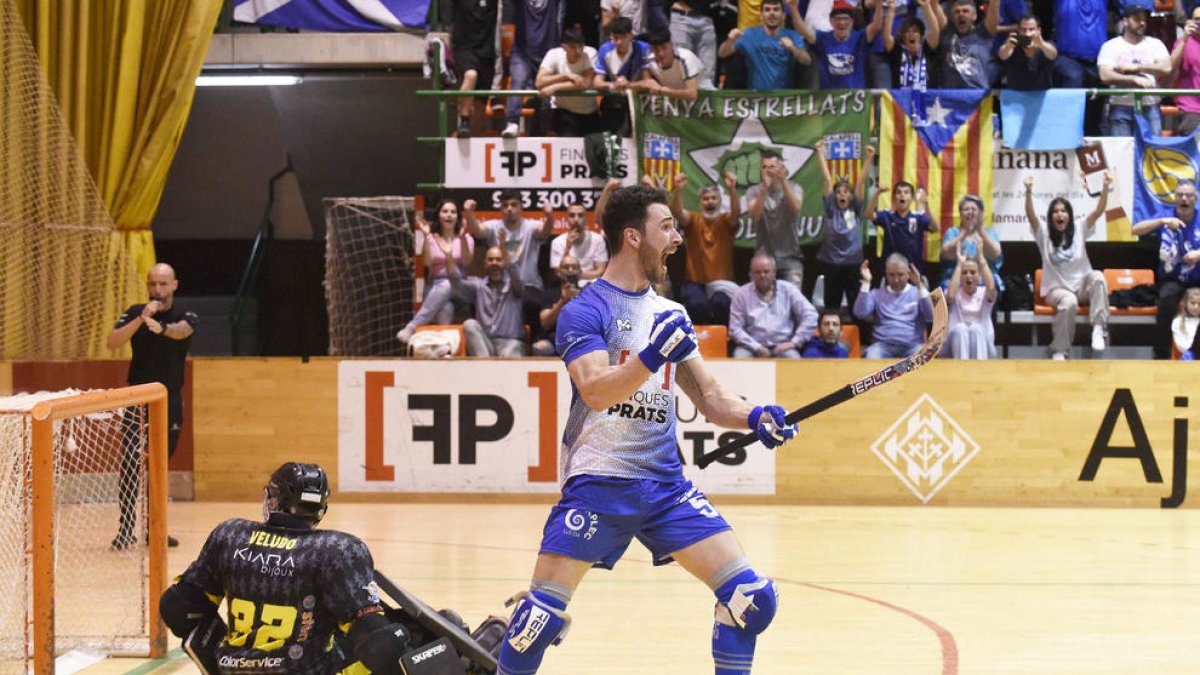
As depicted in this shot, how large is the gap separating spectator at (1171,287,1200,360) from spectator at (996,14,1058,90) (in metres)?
3.10

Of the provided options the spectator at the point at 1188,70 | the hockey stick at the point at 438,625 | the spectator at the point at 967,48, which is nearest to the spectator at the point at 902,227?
the spectator at the point at 967,48

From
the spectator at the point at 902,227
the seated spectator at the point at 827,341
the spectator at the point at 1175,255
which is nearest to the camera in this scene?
the seated spectator at the point at 827,341

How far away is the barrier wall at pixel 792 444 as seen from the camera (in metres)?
14.8

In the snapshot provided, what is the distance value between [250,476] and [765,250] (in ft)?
20.8

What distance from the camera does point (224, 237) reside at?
23047mm

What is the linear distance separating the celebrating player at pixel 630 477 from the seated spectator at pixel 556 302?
369 inches

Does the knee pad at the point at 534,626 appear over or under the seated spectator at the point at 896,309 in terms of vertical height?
under

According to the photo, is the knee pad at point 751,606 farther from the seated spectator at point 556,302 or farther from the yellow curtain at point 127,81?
the yellow curtain at point 127,81

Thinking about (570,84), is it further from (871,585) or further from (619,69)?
(871,585)

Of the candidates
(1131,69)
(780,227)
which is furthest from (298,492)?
(1131,69)

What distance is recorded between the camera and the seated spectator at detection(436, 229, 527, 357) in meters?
16.0

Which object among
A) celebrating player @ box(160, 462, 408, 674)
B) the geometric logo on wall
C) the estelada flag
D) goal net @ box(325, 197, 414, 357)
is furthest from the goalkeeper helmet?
goal net @ box(325, 197, 414, 357)

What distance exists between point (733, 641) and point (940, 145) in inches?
493

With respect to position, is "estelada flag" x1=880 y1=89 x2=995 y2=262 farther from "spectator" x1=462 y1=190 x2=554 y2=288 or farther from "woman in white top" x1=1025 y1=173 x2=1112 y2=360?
"spectator" x1=462 y1=190 x2=554 y2=288
